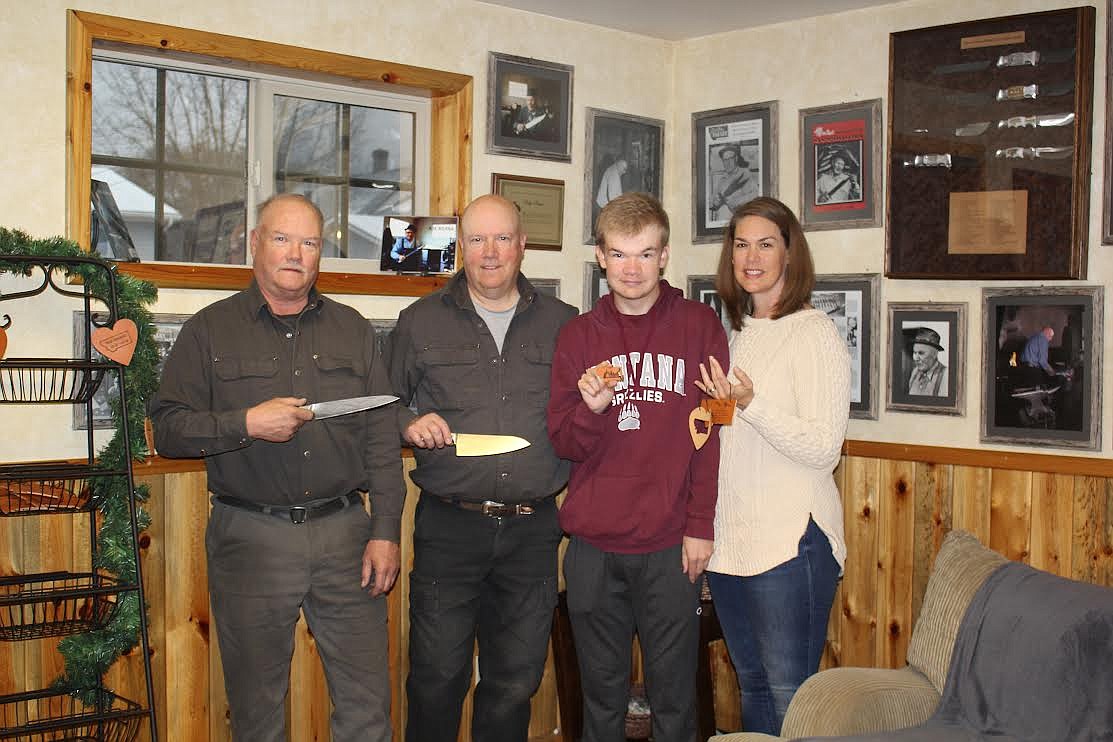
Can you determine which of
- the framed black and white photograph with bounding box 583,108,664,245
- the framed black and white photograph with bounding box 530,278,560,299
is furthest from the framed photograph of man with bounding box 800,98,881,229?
the framed black and white photograph with bounding box 530,278,560,299

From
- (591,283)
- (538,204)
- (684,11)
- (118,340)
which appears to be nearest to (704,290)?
(591,283)

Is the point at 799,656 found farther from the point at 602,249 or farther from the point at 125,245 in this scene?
the point at 125,245

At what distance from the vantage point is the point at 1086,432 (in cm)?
307

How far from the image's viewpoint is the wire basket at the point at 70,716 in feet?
8.36

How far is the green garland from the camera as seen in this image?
262cm

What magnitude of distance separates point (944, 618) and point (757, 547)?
1.62ft

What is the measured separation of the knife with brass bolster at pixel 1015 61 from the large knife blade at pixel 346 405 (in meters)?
1.99

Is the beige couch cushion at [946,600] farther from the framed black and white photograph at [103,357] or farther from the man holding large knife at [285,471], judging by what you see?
the framed black and white photograph at [103,357]

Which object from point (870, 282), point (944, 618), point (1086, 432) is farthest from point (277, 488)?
point (1086, 432)

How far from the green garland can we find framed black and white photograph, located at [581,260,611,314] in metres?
1.60

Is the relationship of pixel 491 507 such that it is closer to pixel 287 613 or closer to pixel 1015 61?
pixel 287 613

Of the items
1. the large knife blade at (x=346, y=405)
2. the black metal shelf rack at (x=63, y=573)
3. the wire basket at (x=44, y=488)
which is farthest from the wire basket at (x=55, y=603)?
the large knife blade at (x=346, y=405)

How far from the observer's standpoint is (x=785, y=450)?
2496 mm

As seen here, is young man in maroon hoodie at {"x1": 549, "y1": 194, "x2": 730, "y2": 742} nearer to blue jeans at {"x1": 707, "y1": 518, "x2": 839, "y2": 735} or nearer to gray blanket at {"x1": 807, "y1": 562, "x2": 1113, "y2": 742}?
blue jeans at {"x1": 707, "y1": 518, "x2": 839, "y2": 735}
